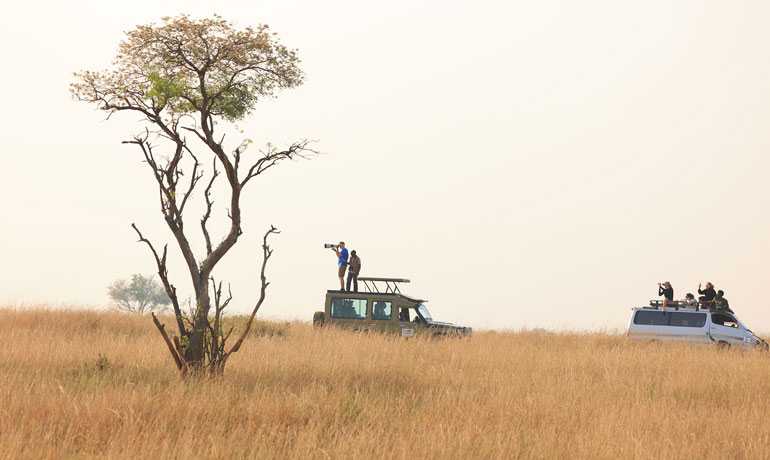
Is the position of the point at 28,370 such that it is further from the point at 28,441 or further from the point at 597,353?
the point at 597,353

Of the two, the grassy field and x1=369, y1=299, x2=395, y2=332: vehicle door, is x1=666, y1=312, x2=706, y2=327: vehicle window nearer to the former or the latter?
the grassy field

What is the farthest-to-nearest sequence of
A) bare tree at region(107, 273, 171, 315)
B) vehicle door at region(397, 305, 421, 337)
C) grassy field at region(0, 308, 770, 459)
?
bare tree at region(107, 273, 171, 315) → vehicle door at region(397, 305, 421, 337) → grassy field at region(0, 308, 770, 459)

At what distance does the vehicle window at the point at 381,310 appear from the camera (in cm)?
2095

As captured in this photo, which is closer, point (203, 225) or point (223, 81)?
point (203, 225)

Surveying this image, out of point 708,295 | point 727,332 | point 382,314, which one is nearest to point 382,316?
point 382,314

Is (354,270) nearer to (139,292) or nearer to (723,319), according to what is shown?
(723,319)

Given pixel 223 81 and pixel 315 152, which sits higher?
pixel 223 81

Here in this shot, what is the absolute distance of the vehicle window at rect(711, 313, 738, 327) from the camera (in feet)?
71.0

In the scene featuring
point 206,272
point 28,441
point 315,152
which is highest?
point 315,152

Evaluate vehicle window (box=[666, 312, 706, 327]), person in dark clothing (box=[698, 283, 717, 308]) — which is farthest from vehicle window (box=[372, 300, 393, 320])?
person in dark clothing (box=[698, 283, 717, 308])

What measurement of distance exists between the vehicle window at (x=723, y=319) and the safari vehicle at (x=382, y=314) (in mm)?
7193

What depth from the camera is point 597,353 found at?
18875mm

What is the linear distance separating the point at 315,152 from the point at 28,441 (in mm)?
8186

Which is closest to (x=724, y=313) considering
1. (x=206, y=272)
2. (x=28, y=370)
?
(x=206, y=272)
